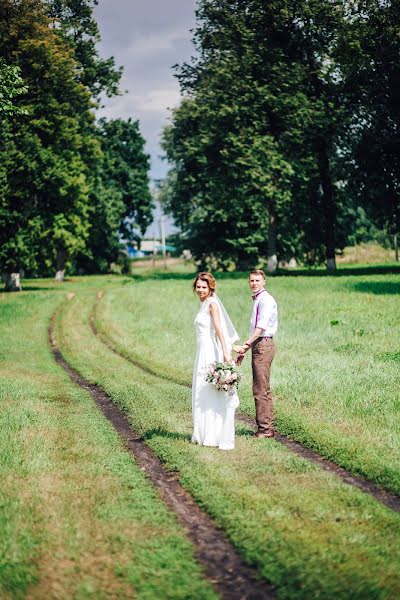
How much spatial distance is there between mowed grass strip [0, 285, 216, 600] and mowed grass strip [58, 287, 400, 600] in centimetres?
62

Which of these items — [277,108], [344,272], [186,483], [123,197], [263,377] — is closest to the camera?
[186,483]

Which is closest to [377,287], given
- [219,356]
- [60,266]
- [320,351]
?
[320,351]

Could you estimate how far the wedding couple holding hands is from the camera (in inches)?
390

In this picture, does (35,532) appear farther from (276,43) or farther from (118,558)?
(276,43)

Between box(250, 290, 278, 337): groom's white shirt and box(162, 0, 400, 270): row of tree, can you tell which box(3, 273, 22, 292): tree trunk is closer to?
box(162, 0, 400, 270): row of tree

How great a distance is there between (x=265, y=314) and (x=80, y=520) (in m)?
4.59

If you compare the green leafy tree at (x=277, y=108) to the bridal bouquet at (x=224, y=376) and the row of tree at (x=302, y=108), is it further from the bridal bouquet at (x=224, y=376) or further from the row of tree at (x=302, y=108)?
the bridal bouquet at (x=224, y=376)

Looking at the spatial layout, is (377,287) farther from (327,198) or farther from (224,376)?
(224,376)

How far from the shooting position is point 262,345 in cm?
1041

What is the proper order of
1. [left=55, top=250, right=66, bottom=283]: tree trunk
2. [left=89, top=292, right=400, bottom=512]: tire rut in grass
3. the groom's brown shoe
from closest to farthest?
[left=89, top=292, right=400, bottom=512]: tire rut in grass
the groom's brown shoe
[left=55, top=250, right=66, bottom=283]: tree trunk

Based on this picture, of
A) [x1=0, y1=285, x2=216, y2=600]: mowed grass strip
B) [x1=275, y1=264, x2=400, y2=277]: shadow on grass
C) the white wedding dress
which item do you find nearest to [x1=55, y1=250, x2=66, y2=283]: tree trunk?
[x1=275, y1=264, x2=400, y2=277]: shadow on grass

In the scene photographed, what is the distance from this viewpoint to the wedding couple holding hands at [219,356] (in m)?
9.91

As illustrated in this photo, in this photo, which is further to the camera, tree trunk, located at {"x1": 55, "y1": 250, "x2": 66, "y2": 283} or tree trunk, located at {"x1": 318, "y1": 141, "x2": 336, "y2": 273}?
tree trunk, located at {"x1": 55, "y1": 250, "x2": 66, "y2": 283}

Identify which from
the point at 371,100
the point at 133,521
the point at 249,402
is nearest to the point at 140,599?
the point at 133,521
